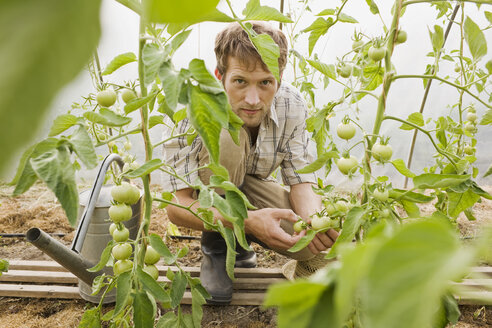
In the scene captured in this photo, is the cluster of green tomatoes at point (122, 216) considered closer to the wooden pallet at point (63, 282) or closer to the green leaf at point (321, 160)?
the green leaf at point (321, 160)

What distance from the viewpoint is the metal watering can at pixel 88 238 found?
851 millimetres

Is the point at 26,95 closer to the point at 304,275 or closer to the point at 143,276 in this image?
the point at 143,276

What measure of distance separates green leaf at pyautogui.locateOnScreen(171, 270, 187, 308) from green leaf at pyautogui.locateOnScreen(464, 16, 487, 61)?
3.07 feet

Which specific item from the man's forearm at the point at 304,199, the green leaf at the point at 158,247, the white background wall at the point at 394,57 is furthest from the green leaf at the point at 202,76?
the white background wall at the point at 394,57

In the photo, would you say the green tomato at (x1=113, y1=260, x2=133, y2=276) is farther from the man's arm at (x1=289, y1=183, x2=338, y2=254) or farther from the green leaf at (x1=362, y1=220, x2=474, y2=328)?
the man's arm at (x1=289, y1=183, x2=338, y2=254)

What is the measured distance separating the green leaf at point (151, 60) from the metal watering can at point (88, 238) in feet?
1.65

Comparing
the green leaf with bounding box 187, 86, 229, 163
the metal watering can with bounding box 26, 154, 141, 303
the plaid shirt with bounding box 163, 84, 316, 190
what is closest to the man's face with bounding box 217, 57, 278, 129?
the plaid shirt with bounding box 163, 84, 316, 190

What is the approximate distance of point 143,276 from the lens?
28.6 inches

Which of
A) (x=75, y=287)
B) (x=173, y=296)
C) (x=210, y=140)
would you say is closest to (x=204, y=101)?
(x=210, y=140)

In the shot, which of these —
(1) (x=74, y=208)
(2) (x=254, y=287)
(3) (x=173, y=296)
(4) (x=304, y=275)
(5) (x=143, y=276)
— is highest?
(1) (x=74, y=208)

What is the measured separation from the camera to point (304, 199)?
1790mm

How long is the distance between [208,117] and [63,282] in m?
1.64

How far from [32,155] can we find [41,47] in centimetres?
47

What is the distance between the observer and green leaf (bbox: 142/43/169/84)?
46cm
